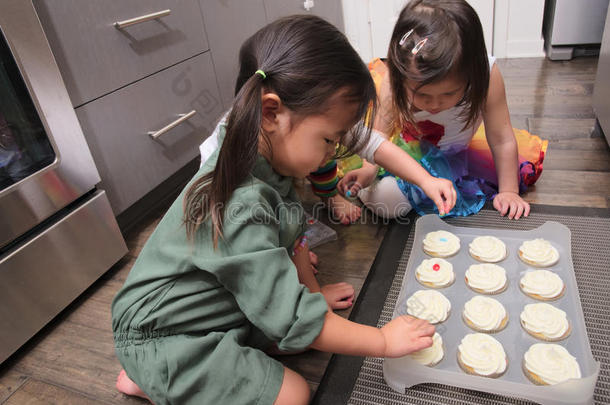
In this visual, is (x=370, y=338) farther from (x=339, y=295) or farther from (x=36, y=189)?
(x=36, y=189)

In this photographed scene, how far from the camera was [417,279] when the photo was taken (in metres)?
0.82

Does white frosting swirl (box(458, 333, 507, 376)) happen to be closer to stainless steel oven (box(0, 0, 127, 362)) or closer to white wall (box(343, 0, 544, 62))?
stainless steel oven (box(0, 0, 127, 362))

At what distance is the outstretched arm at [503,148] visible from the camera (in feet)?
3.19

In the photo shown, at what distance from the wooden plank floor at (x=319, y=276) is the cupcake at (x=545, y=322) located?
293 millimetres

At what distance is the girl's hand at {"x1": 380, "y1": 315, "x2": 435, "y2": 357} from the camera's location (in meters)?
0.60

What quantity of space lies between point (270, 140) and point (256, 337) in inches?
12.5

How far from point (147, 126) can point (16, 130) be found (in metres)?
0.35

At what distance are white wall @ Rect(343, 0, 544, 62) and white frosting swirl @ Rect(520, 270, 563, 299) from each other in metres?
1.61

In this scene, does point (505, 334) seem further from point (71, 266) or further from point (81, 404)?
point (71, 266)

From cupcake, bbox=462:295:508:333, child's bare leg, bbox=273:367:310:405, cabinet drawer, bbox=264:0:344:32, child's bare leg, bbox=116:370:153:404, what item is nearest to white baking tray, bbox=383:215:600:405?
cupcake, bbox=462:295:508:333

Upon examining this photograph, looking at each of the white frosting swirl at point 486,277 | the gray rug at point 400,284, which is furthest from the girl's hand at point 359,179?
the white frosting swirl at point 486,277

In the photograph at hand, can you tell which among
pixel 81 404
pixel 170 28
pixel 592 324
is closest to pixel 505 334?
pixel 592 324

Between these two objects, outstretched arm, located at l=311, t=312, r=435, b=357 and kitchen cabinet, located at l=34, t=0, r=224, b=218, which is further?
kitchen cabinet, located at l=34, t=0, r=224, b=218

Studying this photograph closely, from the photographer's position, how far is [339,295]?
0.85 m
